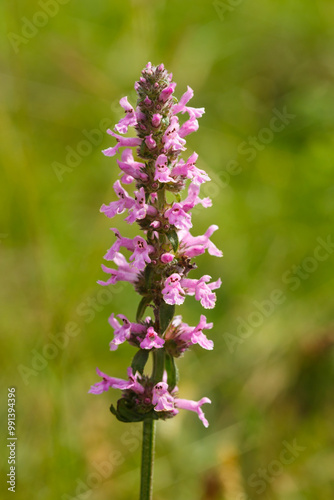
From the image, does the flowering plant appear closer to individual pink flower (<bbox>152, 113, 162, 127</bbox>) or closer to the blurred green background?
individual pink flower (<bbox>152, 113, 162, 127</bbox>)

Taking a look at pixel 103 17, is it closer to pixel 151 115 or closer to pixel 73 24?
pixel 73 24

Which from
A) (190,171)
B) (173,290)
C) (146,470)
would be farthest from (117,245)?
(146,470)

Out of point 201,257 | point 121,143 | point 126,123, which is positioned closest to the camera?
point 126,123

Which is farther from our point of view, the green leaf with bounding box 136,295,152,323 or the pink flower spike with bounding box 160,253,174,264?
the green leaf with bounding box 136,295,152,323

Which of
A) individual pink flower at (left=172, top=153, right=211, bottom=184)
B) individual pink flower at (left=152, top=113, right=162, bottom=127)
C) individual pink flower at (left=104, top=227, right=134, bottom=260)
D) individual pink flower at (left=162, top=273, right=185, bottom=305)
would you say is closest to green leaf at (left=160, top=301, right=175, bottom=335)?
individual pink flower at (left=162, top=273, right=185, bottom=305)

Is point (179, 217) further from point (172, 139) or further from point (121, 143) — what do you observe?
point (121, 143)

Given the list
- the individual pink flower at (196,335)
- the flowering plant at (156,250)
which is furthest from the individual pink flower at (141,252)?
the individual pink flower at (196,335)

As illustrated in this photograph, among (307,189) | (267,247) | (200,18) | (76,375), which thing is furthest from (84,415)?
(200,18)
